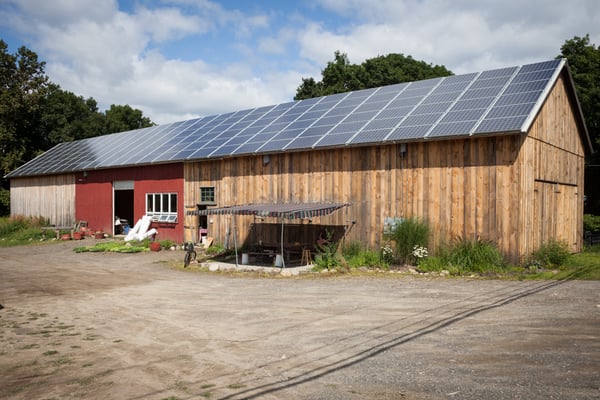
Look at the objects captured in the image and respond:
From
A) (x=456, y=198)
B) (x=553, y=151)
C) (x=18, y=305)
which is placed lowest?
(x=18, y=305)

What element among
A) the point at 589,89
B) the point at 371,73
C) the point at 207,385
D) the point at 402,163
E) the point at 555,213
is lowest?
the point at 207,385

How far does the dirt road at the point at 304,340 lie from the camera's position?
18.9 feet

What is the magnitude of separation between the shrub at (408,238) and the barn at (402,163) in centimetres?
43

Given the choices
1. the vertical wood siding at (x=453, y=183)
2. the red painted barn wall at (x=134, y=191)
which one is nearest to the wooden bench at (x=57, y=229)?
the red painted barn wall at (x=134, y=191)

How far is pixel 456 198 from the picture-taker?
51.4 feet

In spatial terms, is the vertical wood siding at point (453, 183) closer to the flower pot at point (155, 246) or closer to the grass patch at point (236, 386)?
the flower pot at point (155, 246)

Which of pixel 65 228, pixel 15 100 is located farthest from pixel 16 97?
pixel 65 228

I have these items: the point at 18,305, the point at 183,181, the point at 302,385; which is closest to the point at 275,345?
the point at 302,385

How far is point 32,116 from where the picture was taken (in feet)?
156

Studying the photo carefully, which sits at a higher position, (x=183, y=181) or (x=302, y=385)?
(x=183, y=181)

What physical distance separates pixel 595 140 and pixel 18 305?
3586cm

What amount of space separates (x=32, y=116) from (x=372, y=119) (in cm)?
4007

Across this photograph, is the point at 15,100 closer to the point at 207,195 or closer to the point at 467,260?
the point at 207,195

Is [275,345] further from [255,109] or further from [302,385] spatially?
[255,109]
